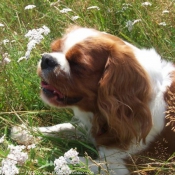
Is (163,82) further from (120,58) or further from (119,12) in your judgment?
(119,12)

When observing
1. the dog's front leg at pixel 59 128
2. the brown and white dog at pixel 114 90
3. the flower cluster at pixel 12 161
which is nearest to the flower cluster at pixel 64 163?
the flower cluster at pixel 12 161

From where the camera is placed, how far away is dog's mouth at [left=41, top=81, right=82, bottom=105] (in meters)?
3.24

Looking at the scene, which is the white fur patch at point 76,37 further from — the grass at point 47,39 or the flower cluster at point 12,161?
the flower cluster at point 12,161

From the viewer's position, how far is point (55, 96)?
3.29 meters

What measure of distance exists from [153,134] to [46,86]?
0.81 m

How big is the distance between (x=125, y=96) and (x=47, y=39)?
136 cm

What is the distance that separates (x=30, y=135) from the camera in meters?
3.57

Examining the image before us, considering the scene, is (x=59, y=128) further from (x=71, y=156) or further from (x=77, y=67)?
(x=71, y=156)

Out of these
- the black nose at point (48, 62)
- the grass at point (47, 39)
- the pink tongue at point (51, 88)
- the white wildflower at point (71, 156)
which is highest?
the black nose at point (48, 62)

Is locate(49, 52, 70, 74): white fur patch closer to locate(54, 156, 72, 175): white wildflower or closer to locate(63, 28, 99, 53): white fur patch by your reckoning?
locate(63, 28, 99, 53): white fur patch

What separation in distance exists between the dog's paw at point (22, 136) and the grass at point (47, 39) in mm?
52

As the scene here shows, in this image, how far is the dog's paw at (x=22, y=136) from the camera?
3.55 metres

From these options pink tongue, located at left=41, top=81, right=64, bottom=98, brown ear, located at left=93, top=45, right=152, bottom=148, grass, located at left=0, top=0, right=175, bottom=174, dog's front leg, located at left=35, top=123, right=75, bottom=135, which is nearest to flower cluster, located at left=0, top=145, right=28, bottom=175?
grass, located at left=0, top=0, right=175, bottom=174

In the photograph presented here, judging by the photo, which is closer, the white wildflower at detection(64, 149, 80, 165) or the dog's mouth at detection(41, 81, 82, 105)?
the white wildflower at detection(64, 149, 80, 165)
